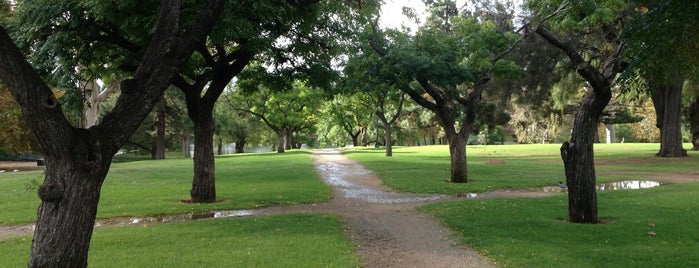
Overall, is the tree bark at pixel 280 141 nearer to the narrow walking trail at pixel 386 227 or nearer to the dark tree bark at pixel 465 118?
the dark tree bark at pixel 465 118

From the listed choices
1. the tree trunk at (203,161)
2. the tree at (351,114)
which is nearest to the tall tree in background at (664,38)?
the tree trunk at (203,161)

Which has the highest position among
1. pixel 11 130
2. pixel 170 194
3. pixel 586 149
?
pixel 11 130

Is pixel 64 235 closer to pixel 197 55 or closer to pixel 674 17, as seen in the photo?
pixel 674 17

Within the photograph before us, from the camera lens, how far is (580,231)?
793 centimetres

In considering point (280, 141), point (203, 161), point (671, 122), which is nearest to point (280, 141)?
point (280, 141)

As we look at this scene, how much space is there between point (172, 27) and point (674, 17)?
5.87 meters

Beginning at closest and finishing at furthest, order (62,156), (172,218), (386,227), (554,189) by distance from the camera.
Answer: (62,156) → (386,227) → (172,218) → (554,189)

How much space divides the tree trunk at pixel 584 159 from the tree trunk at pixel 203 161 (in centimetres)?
873

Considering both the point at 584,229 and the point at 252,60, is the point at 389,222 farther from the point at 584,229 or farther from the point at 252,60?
the point at 252,60

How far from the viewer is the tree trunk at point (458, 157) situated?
16.5 metres

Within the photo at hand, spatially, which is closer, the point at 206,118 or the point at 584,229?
the point at 584,229

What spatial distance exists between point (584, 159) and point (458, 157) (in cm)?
793

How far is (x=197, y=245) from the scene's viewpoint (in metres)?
7.24

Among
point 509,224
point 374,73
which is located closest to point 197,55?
point 374,73
